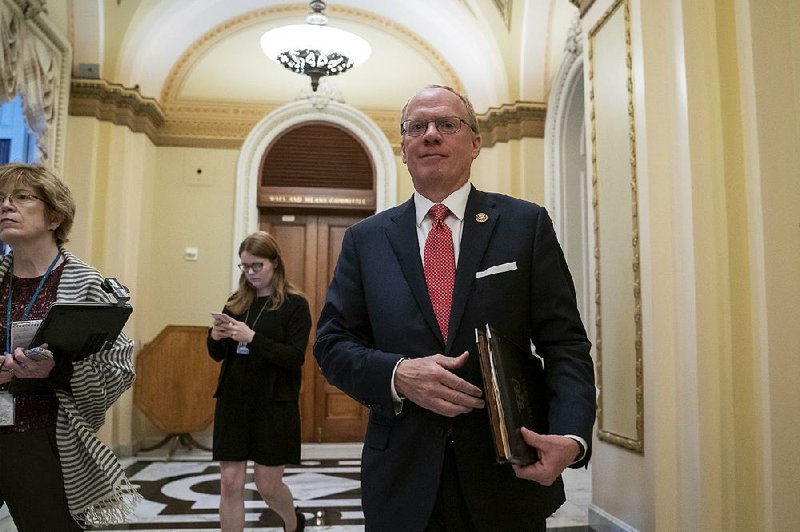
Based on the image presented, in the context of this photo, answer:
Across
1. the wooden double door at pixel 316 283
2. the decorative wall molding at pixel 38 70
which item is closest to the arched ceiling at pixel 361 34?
the decorative wall molding at pixel 38 70

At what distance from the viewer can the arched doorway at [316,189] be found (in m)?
7.99

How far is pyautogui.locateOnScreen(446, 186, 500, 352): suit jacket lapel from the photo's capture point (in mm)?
1516

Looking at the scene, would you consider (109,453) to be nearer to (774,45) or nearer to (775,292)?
(775,292)

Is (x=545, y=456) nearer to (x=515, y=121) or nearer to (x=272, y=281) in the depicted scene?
(x=272, y=281)

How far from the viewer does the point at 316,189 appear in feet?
26.7

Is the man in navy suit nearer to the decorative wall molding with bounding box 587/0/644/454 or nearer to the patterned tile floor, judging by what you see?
the decorative wall molding with bounding box 587/0/644/454

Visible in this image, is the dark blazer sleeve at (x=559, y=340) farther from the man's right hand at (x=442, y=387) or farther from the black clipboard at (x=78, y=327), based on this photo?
the black clipboard at (x=78, y=327)

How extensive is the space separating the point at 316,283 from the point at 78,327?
248 inches

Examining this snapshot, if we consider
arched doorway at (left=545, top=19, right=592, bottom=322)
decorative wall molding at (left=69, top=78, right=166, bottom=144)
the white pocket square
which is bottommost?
the white pocket square

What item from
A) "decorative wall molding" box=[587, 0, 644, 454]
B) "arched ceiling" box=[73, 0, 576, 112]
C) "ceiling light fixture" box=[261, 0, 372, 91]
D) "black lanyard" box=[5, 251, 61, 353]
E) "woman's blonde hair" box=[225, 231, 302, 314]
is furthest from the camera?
"arched ceiling" box=[73, 0, 576, 112]

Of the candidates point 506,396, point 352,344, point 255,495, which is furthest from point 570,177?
point 506,396

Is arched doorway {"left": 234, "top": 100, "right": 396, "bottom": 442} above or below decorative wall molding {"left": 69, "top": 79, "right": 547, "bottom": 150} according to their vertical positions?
below

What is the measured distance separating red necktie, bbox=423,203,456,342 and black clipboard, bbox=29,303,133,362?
908mm

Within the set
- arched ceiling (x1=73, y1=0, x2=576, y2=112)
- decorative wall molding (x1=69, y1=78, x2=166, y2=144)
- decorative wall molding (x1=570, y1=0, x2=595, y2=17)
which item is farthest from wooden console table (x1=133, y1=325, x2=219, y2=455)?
decorative wall molding (x1=570, y1=0, x2=595, y2=17)
